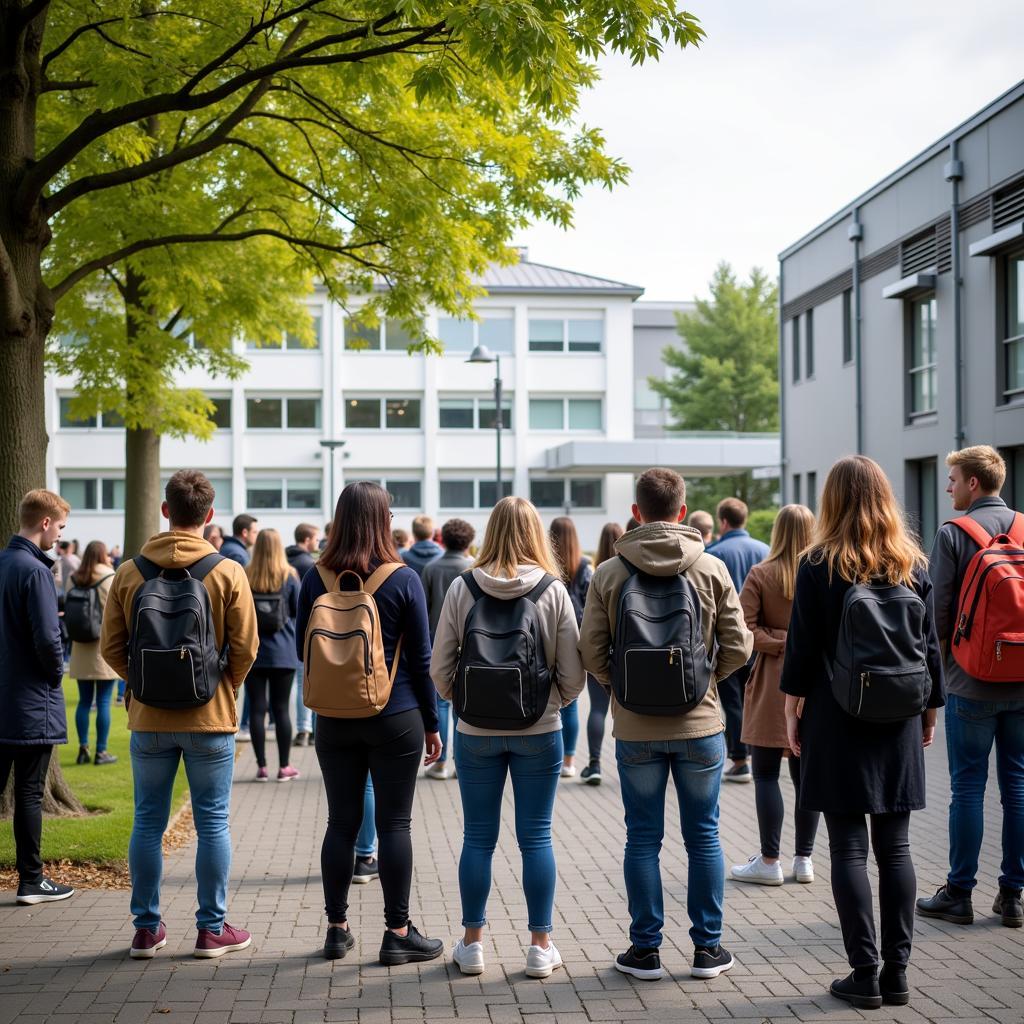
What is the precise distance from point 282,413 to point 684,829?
4848 cm

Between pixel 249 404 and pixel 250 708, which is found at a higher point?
pixel 249 404

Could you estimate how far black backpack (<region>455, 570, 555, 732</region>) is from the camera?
5113mm

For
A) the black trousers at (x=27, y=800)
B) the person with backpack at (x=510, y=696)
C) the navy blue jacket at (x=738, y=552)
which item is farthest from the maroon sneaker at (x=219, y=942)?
the navy blue jacket at (x=738, y=552)

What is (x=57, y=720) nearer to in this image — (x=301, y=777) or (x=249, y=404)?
(x=301, y=777)

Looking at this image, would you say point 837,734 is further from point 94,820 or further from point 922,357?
point 922,357

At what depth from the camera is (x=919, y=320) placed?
21.0 m

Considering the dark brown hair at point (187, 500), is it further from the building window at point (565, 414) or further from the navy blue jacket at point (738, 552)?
the building window at point (565, 414)

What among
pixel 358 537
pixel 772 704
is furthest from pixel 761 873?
pixel 358 537

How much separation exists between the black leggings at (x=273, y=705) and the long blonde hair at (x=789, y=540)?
464cm

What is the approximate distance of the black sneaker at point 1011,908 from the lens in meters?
5.92

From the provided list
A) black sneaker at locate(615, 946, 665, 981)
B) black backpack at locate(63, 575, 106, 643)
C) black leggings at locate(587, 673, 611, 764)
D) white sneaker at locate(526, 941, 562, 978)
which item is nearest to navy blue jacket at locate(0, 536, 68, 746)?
white sneaker at locate(526, 941, 562, 978)

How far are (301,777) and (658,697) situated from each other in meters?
6.20

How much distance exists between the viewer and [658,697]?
5066 mm

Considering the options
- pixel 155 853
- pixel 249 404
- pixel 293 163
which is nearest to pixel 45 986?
pixel 155 853
